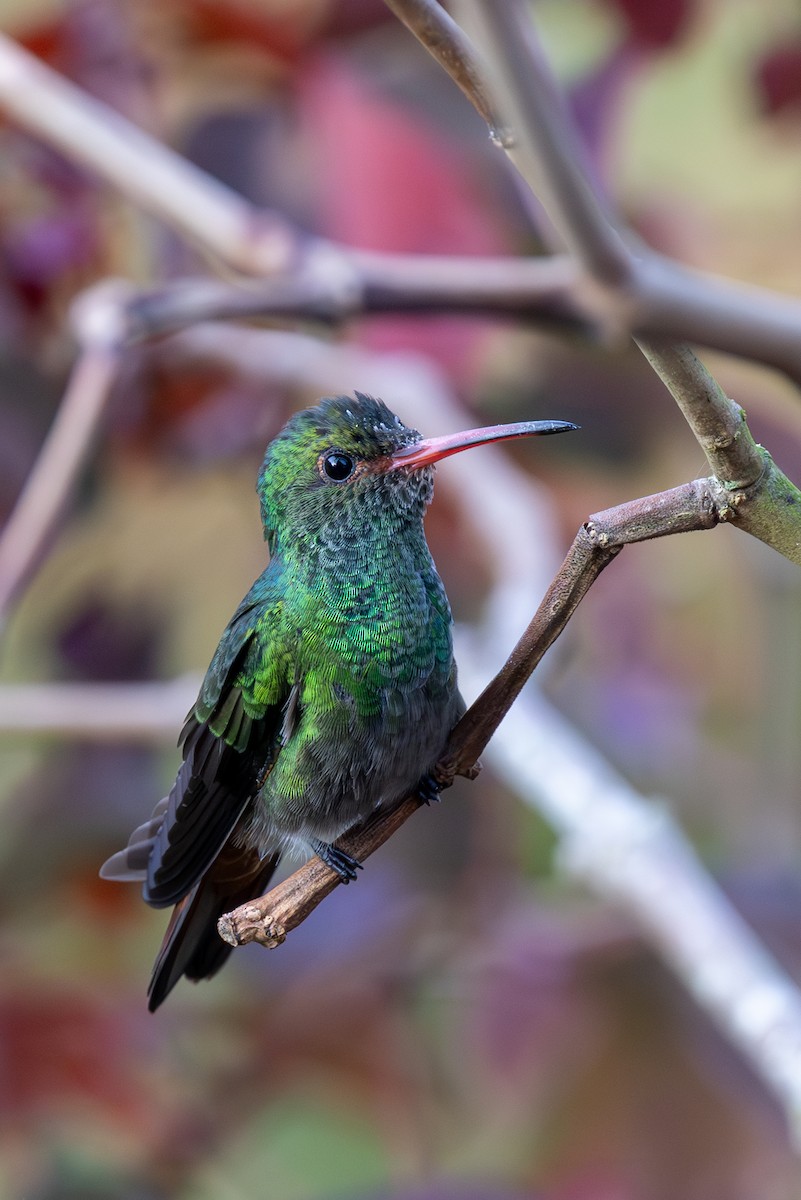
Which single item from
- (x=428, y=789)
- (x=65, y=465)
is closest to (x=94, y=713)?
(x=65, y=465)

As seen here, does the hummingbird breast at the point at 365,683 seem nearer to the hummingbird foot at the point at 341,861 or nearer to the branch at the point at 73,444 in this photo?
the hummingbird foot at the point at 341,861

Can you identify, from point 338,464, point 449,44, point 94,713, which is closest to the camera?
point 449,44

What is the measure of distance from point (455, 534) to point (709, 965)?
1.14 m

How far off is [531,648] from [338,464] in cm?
45

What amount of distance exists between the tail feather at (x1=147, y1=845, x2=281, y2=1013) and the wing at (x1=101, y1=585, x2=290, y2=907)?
0.06 m

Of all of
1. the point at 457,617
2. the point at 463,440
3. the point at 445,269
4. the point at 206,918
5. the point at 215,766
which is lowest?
the point at 206,918

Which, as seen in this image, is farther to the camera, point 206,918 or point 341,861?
point 206,918

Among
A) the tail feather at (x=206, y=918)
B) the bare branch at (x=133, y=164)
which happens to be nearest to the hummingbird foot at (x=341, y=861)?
the tail feather at (x=206, y=918)

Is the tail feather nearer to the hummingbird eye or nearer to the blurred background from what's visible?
the hummingbird eye

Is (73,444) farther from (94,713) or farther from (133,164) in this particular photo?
(94,713)

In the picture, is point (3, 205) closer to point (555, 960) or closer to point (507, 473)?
point (507, 473)

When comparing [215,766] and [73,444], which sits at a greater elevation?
[73,444]

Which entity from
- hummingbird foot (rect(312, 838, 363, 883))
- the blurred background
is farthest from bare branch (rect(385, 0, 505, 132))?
the blurred background

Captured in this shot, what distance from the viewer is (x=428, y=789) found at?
1.03 meters
